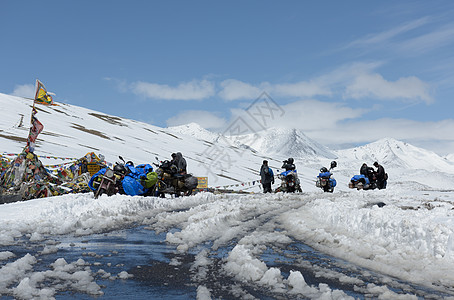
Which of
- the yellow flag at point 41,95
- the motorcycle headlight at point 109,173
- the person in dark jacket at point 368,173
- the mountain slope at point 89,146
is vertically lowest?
the motorcycle headlight at point 109,173

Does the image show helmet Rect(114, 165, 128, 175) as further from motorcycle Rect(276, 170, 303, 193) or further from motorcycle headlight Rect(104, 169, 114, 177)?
motorcycle Rect(276, 170, 303, 193)

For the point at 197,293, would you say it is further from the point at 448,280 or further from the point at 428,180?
the point at 428,180

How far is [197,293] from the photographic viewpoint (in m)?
3.69

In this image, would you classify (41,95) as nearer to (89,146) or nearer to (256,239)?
(256,239)

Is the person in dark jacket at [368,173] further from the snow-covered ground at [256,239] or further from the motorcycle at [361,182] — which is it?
the snow-covered ground at [256,239]

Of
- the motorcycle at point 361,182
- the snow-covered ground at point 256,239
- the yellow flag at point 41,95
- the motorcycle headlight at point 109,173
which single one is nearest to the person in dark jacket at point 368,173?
the motorcycle at point 361,182

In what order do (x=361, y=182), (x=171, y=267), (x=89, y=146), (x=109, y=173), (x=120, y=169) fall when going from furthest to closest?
(x=89, y=146) < (x=361, y=182) < (x=120, y=169) < (x=109, y=173) < (x=171, y=267)

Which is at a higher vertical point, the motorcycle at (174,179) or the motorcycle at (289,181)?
the motorcycle at (289,181)

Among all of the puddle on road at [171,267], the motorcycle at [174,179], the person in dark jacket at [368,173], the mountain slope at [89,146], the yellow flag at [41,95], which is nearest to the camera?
the puddle on road at [171,267]

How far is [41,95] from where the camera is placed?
1486cm

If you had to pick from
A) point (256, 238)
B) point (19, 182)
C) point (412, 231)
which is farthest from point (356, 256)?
point (19, 182)

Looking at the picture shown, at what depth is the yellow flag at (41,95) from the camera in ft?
48.4

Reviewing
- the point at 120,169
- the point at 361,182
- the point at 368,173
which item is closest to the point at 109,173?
the point at 120,169

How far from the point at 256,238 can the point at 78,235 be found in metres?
2.99
